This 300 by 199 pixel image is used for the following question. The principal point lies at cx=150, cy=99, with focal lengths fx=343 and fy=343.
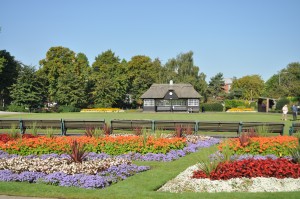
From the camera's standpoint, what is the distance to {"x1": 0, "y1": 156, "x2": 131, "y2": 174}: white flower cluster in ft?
28.5

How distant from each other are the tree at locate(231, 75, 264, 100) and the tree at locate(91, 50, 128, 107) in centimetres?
4626

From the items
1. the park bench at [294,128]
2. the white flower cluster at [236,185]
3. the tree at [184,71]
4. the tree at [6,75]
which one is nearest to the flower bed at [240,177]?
the white flower cluster at [236,185]

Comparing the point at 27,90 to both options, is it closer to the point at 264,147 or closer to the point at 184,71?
the point at 184,71

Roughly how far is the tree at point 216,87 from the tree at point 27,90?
4708 cm

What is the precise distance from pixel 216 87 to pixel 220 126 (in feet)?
248

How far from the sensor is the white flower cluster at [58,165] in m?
8.69

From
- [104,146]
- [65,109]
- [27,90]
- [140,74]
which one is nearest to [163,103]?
[140,74]

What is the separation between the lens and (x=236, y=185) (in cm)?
757

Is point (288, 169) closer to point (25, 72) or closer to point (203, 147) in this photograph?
point (203, 147)

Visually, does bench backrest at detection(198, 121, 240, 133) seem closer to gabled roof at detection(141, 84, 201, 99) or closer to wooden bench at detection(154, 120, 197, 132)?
wooden bench at detection(154, 120, 197, 132)

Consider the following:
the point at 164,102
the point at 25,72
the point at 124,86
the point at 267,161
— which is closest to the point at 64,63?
the point at 124,86

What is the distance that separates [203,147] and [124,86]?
5334 centimetres

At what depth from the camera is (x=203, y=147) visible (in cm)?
1349

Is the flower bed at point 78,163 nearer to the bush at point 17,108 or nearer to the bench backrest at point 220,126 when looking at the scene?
the bench backrest at point 220,126
